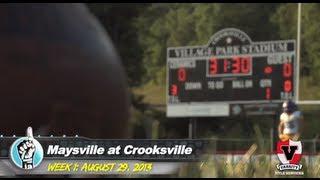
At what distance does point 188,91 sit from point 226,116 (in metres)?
0.77

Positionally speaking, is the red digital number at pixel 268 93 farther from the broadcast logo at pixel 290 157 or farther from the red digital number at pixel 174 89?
the broadcast logo at pixel 290 157

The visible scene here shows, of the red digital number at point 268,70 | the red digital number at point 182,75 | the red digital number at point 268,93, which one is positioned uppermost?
the red digital number at point 268,70

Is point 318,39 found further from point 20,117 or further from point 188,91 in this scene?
point 20,117

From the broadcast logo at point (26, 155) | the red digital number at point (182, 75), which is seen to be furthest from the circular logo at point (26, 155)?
the red digital number at point (182, 75)

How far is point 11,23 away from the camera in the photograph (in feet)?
32.7

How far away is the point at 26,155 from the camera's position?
371 inches

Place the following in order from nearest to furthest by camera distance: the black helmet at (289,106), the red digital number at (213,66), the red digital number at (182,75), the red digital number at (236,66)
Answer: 1. the black helmet at (289,106)
2. the red digital number at (236,66)
3. the red digital number at (213,66)
4. the red digital number at (182,75)

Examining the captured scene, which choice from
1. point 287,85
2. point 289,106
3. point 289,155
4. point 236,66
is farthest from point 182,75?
point 289,155

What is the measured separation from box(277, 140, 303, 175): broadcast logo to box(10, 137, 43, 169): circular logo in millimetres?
3269

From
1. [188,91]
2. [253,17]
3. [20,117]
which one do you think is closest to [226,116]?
[188,91]

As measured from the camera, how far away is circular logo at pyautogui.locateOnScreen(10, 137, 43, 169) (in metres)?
9.39

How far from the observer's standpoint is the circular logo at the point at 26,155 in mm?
9391

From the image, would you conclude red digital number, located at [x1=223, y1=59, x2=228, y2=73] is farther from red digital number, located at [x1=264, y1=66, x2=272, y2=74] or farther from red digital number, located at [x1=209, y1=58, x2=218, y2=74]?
red digital number, located at [x1=264, y1=66, x2=272, y2=74]

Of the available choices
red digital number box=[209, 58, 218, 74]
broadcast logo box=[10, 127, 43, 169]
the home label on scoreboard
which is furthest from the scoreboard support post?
broadcast logo box=[10, 127, 43, 169]
